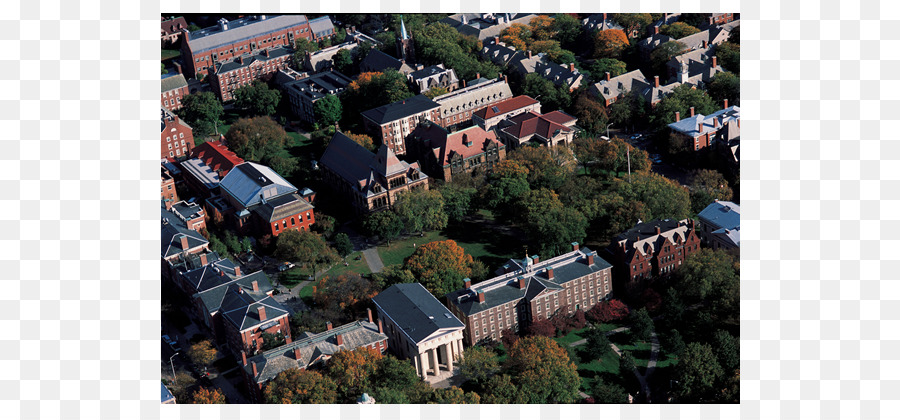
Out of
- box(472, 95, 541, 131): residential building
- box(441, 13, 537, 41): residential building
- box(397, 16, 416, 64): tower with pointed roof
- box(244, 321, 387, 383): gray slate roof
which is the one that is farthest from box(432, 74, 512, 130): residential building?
box(244, 321, 387, 383): gray slate roof

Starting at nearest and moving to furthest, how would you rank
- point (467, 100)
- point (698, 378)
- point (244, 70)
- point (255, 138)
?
point (698, 378) → point (255, 138) → point (467, 100) → point (244, 70)

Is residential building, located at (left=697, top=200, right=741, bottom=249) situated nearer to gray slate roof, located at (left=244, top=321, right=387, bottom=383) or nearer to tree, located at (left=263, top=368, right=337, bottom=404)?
gray slate roof, located at (left=244, top=321, right=387, bottom=383)

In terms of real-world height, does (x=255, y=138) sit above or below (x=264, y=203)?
below

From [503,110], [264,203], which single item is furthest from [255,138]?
[503,110]

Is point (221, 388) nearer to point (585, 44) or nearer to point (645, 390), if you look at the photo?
point (645, 390)

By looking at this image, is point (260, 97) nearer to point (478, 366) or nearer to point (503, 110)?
point (503, 110)

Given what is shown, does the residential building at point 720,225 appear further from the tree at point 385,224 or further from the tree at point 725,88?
the tree at point 725,88

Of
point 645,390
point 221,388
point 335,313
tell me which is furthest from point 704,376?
point 221,388
